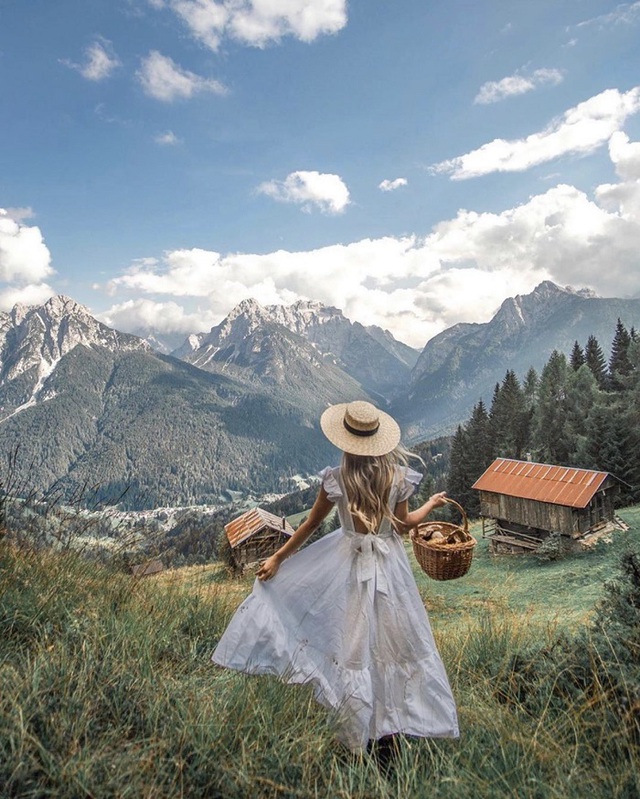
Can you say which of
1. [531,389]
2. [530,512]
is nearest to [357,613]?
[530,512]

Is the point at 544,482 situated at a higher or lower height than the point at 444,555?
lower

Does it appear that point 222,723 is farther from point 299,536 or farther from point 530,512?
point 530,512

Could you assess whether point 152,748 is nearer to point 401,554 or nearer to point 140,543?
point 401,554

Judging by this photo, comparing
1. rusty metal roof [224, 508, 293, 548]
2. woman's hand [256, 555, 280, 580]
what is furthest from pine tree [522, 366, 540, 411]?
woman's hand [256, 555, 280, 580]

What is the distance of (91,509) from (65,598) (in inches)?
50.6

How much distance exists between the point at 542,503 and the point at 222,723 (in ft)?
71.9

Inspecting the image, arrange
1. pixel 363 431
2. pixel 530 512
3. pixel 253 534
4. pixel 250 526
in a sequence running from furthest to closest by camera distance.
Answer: pixel 250 526, pixel 530 512, pixel 253 534, pixel 363 431

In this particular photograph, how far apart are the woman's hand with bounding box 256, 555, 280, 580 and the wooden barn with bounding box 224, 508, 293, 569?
18.1m

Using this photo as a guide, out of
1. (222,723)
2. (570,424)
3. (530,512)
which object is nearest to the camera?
(222,723)

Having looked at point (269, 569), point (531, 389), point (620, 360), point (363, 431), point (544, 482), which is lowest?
point (531, 389)

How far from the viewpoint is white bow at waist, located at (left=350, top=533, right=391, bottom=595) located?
126 inches

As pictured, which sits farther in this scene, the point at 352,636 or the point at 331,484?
the point at 331,484

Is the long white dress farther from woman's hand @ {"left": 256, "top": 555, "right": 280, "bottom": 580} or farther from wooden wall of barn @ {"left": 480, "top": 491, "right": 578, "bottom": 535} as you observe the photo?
wooden wall of barn @ {"left": 480, "top": 491, "right": 578, "bottom": 535}

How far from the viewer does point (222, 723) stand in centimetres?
242
